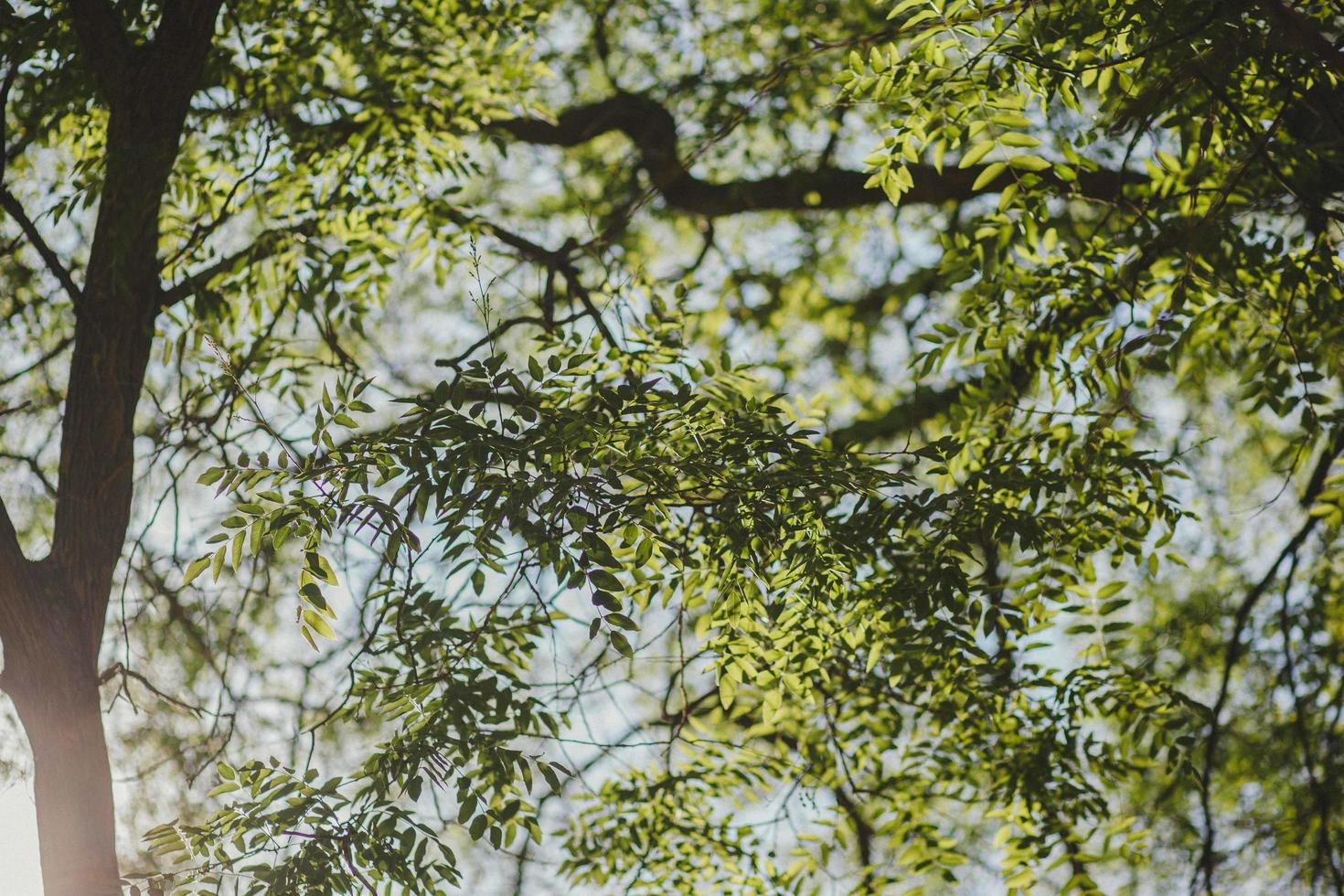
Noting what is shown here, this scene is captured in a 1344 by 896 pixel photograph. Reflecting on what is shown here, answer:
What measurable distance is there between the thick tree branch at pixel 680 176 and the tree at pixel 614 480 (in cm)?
55

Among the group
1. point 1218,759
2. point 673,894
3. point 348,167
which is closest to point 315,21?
point 348,167

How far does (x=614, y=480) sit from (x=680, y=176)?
4383 mm

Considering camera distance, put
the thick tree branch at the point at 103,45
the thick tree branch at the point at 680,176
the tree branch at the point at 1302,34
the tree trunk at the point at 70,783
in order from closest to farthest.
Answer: the tree branch at the point at 1302,34 < the tree trunk at the point at 70,783 < the thick tree branch at the point at 103,45 < the thick tree branch at the point at 680,176

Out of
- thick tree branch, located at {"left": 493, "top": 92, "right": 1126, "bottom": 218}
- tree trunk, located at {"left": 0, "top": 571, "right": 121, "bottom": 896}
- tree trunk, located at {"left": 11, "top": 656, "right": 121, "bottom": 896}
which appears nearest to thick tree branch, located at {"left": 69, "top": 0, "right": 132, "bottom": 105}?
tree trunk, located at {"left": 0, "top": 571, "right": 121, "bottom": 896}

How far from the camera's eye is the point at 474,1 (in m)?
4.35

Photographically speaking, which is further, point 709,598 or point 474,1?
point 474,1

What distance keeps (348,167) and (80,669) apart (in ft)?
6.63

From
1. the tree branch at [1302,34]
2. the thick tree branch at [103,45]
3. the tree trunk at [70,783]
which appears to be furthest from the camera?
the thick tree branch at [103,45]

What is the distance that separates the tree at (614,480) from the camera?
96.7 inches

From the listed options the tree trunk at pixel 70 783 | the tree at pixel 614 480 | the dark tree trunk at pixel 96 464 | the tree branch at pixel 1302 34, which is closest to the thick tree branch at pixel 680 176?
the tree at pixel 614 480

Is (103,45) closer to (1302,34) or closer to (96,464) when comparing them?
(96,464)

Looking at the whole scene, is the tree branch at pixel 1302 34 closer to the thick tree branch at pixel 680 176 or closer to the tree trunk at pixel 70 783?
the tree trunk at pixel 70 783

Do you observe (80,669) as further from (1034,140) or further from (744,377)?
(1034,140)

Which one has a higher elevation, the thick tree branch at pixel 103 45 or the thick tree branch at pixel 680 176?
the thick tree branch at pixel 680 176
